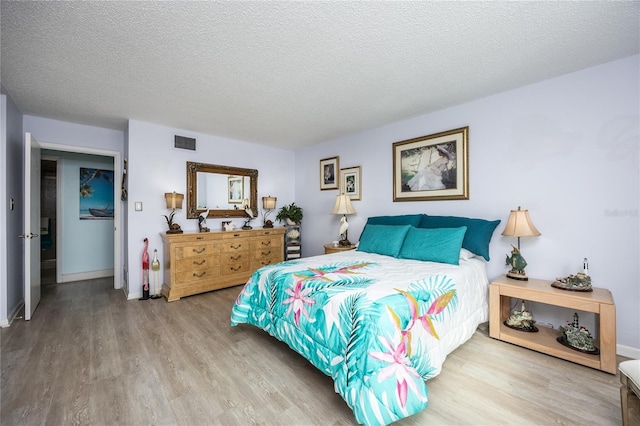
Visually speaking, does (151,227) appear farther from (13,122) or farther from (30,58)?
(30,58)

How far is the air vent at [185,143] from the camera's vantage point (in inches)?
155

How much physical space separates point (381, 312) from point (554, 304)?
1.65 meters

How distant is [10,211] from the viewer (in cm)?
283

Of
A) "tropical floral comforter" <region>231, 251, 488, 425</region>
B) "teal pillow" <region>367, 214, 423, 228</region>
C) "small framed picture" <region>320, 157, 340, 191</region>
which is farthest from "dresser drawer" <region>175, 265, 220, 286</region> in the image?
"teal pillow" <region>367, 214, 423, 228</region>

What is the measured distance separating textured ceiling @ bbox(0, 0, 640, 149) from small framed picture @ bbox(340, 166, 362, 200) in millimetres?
1253

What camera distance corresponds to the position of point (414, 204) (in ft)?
11.5

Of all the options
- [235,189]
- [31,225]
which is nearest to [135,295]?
[31,225]

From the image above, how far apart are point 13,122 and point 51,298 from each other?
228 centimetres

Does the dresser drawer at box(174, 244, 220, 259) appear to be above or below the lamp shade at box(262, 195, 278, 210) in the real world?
below

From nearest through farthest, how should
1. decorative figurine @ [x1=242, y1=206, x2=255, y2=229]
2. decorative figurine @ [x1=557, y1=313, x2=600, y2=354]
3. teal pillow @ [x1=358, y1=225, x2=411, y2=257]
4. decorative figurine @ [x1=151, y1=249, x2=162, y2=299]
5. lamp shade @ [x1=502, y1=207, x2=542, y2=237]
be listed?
1. decorative figurine @ [x1=557, y1=313, x2=600, y2=354]
2. lamp shade @ [x1=502, y1=207, x2=542, y2=237]
3. teal pillow @ [x1=358, y1=225, x2=411, y2=257]
4. decorative figurine @ [x1=151, y1=249, x2=162, y2=299]
5. decorative figurine @ [x1=242, y1=206, x2=255, y2=229]

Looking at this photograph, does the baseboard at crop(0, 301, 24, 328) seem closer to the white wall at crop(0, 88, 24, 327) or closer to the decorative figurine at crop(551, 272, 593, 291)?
the white wall at crop(0, 88, 24, 327)

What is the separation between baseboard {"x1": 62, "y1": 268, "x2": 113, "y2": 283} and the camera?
14.4 ft

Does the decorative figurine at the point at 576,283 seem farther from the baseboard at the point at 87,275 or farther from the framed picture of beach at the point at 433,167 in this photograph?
the baseboard at the point at 87,275

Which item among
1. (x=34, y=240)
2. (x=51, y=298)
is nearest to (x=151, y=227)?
(x=34, y=240)
